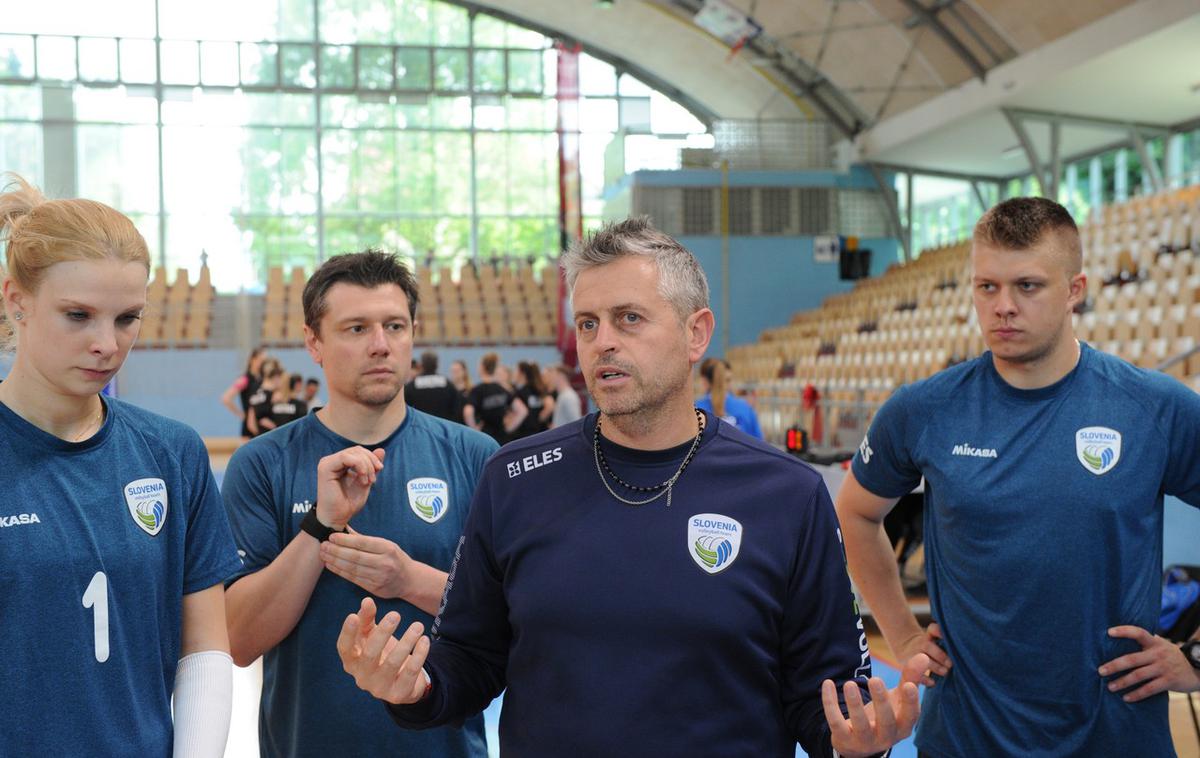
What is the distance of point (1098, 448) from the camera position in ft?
8.45

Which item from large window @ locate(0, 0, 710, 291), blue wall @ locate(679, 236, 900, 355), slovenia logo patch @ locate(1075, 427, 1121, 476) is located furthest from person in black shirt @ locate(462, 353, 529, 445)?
large window @ locate(0, 0, 710, 291)

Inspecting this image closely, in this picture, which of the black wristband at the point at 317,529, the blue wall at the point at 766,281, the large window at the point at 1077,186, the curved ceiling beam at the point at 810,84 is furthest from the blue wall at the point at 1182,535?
the curved ceiling beam at the point at 810,84

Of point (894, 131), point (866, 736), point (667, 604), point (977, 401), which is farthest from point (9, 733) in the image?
point (894, 131)

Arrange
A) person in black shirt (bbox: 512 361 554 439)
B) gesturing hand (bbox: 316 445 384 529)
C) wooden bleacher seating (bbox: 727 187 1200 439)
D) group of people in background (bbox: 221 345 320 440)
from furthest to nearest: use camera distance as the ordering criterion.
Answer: wooden bleacher seating (bbox: 727 187 1200 439), person in black shirt (bbox: 512 361 554 439), group of people in background (bbox: 221 345 320 440), gesturing hand (bbox: 316 445 384 529)

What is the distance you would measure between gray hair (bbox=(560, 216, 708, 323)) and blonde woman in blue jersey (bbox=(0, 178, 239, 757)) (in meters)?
0.77

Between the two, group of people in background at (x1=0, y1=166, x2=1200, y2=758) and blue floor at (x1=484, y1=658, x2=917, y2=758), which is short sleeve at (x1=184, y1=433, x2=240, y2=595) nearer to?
group of people in background at (x1=0, y1=166, x2=1200, y2=758)

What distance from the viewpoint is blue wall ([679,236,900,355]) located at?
23797mm

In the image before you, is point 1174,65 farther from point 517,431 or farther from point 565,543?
point 565,543

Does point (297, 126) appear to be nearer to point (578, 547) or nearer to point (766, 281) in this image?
point (766, 281)

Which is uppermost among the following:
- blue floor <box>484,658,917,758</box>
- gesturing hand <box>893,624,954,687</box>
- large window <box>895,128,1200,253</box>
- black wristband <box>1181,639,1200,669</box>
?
large window <box>895,128,1200,253</box>

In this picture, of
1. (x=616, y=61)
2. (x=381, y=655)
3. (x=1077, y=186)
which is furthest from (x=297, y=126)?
(x=381, y=655)

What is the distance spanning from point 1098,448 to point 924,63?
19.8 m

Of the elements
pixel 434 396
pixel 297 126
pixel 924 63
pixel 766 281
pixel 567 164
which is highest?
pixel 297 126

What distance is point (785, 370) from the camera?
19.6 m
